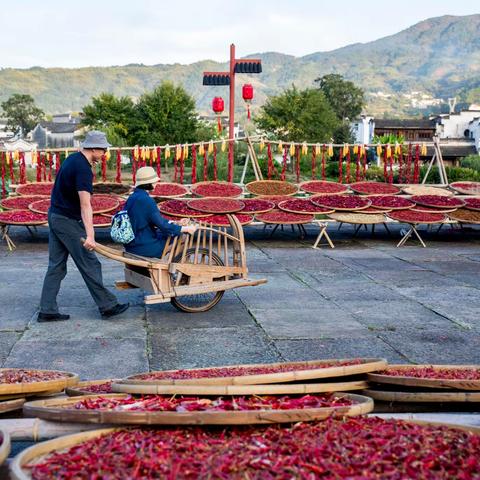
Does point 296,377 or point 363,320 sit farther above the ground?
point 296,377

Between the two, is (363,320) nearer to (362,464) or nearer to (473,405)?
(473,405)

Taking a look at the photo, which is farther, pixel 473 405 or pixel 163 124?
pixel 163 124

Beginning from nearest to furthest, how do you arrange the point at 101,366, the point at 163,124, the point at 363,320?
the point at 101,366 < the point at 363,320 < the point at 163,124

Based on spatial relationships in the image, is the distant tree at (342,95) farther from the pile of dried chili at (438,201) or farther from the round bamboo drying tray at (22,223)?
the round bamboo drying tray at (22,223)

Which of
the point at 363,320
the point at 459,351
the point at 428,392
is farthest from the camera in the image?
the point at 363,320

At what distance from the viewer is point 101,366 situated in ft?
18.4

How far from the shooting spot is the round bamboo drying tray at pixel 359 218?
1274 centimetres

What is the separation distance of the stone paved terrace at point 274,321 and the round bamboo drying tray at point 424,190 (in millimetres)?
3535

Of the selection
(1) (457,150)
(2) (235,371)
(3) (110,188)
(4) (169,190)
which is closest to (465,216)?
(4) (169,190)

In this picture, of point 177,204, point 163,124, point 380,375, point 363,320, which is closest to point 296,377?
point 380,375

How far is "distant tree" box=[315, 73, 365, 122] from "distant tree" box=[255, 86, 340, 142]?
30492 mm

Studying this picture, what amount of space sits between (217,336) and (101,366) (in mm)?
1281

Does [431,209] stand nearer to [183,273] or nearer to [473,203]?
[473,203]

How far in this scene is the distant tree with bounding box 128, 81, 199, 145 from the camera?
73.3 m
